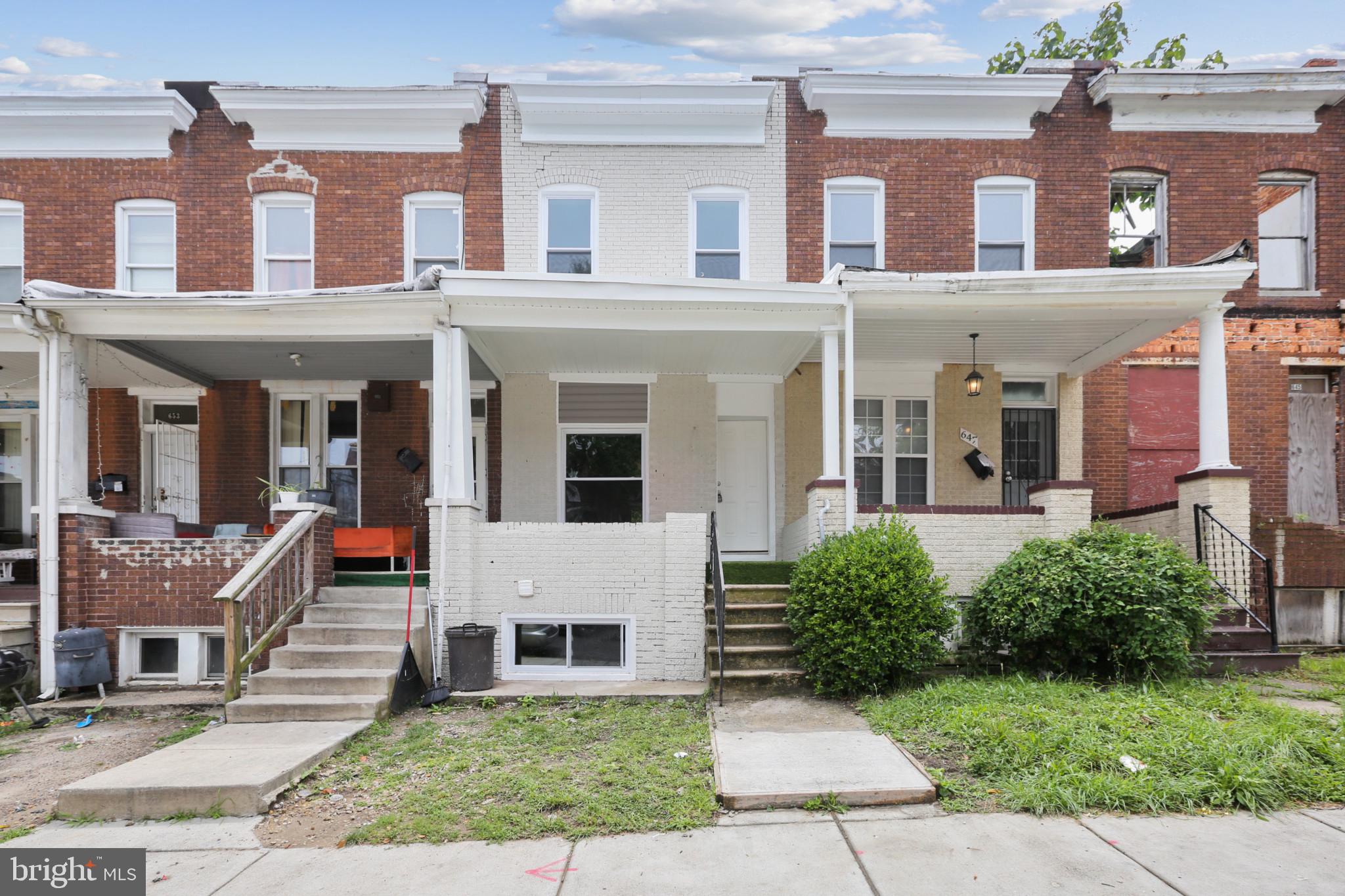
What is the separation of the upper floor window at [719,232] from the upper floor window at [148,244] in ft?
23.6

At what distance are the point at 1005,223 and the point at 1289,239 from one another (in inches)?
164

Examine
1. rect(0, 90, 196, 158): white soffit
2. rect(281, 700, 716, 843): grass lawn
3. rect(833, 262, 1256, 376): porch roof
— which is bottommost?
rect(281, 700, 716, 843): grass lawn

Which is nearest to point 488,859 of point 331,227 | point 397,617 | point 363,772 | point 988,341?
point 363,772

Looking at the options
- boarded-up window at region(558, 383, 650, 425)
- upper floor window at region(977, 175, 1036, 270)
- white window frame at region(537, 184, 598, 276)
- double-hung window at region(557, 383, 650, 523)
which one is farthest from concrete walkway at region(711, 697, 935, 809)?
upper floor window at region(977, 175, 1036, 270)

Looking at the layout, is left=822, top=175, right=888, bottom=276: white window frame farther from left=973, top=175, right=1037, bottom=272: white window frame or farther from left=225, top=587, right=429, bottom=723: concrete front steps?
left=225, top=587, right=429, bottom=723: concrete front steps

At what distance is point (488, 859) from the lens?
4309 millimetres

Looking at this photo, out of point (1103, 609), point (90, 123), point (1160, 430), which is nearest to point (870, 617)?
point (1103, 609)

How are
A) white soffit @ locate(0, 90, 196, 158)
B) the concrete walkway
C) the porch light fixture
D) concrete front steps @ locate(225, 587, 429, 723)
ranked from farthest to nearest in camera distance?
1. white soffit @ locate(0, 90, 196, 158)
2. the porch light fixture
3. concrete front steps @ locate(225, 587, 429, 723)
4. the concrete walkway

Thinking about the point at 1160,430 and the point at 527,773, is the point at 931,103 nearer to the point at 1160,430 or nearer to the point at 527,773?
the point at 1160,430

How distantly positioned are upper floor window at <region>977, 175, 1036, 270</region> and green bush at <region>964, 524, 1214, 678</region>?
5176mm

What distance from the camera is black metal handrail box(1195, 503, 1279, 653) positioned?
332 inches

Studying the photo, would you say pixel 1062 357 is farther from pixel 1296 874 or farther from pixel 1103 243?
pixel 1296 874

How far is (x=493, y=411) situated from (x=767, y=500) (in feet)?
13.0

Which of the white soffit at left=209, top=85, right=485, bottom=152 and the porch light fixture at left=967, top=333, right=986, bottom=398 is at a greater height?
the white soffit at left=209, top=85, right=485, bottom=152
